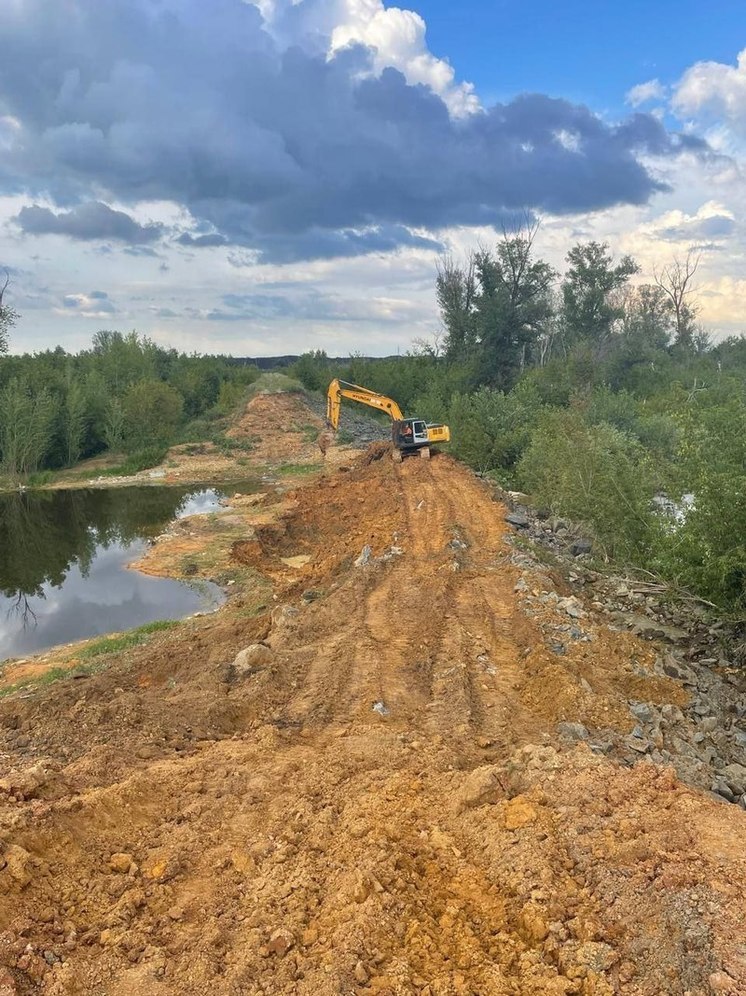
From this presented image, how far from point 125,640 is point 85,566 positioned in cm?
755

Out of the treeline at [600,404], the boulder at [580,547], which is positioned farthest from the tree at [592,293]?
the boulder at [580,547]

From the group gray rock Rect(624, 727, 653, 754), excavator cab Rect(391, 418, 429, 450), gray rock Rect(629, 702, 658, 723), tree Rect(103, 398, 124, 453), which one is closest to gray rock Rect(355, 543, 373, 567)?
gray rock Rect(629, 702, 658, 723)

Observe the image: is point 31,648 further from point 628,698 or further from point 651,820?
point 651,820

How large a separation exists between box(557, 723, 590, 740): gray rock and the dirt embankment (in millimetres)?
113

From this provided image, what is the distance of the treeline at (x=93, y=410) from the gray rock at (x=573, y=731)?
31.9m

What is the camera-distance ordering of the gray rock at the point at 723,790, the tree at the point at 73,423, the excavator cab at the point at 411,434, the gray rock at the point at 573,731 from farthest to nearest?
the tree at the point at 73,423 → the excavator cab at the point at 411,434 → the gray rock at the point at 573,731 → the gray rock at the point at 723,790

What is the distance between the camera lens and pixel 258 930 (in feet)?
13.0

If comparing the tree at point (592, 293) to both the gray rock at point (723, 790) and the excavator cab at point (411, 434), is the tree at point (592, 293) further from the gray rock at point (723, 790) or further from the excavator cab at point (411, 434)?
the gray rock at point (723, 790)

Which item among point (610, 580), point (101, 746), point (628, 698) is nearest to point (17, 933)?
point (101, 746)

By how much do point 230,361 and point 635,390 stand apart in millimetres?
41634

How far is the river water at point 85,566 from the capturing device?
1457 cm

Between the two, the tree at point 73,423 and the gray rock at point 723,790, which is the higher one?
the tree at point 73,423

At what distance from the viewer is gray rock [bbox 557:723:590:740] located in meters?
6.39

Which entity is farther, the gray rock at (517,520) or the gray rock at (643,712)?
the gray rock at (517,520)
